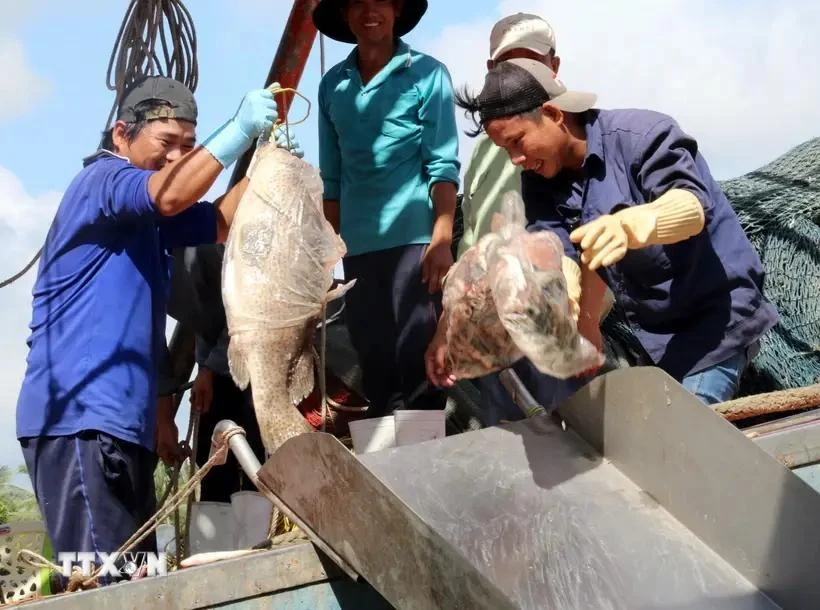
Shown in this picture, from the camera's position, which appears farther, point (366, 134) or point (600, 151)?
point (366, 134)

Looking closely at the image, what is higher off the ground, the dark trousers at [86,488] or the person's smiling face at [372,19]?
the person's smiling face at [372,19]

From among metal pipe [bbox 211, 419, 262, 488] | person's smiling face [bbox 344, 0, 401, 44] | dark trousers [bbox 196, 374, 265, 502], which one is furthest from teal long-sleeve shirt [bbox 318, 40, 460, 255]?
metal pipe [bbox 211, 419, 262, 488]

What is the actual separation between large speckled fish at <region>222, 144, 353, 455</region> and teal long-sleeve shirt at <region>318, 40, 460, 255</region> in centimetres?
117

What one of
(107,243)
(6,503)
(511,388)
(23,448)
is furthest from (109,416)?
(6,503)

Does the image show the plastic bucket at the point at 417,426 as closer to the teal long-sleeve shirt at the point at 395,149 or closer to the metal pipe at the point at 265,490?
the metal pipe at the point at 265,490

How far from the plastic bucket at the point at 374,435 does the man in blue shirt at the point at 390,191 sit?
0.65 meters

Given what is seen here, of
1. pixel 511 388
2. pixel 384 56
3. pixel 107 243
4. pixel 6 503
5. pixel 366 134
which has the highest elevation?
pixel 384 56

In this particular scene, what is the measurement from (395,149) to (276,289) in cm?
152

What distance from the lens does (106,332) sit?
3.90 meters

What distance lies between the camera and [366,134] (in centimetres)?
490

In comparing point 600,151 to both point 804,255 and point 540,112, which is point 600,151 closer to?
point 540,112

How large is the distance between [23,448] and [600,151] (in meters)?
2.20

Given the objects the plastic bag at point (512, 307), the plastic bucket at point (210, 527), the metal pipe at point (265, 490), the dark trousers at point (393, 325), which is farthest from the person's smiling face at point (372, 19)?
the metal pipe at point (265, 490)

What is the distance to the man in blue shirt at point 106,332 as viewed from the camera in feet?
12.3
